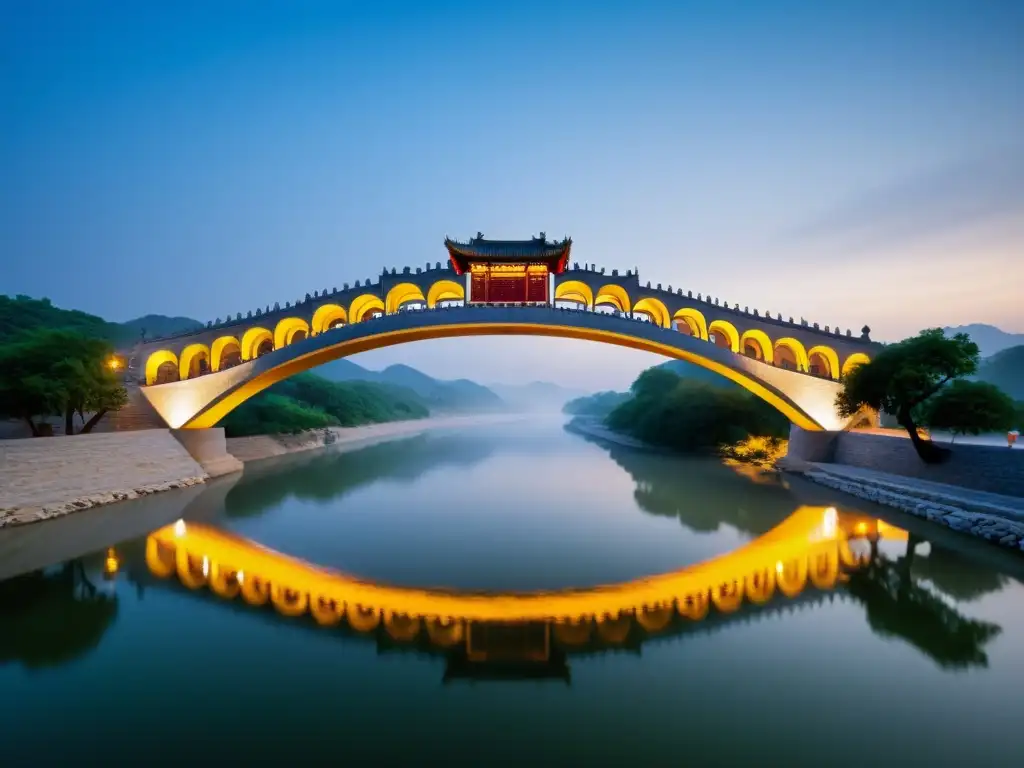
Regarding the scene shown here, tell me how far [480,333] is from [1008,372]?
3114 inches

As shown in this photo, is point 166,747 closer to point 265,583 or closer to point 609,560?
point 265,583

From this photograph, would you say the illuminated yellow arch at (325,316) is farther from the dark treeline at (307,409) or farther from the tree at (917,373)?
the tree at (917,373)

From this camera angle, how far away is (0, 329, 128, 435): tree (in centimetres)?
1504

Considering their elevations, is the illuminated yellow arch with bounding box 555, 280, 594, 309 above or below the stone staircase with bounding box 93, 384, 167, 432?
above

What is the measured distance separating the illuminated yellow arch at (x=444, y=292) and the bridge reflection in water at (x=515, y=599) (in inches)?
595

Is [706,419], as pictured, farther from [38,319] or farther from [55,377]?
[38,319]

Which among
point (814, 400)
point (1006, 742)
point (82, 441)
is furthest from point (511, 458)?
point (1006, 742)

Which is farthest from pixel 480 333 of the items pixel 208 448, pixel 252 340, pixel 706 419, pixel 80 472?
pixel 706 419

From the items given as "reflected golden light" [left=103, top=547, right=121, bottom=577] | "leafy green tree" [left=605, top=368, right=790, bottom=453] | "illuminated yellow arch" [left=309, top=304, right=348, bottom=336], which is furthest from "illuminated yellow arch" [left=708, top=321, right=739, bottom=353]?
"reflected golden light" [left=103, top=547, right=121, bottom=577]

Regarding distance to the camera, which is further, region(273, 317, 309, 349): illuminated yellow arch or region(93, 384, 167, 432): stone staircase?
region(273, 317, 309, 349): illuminated yellow arch

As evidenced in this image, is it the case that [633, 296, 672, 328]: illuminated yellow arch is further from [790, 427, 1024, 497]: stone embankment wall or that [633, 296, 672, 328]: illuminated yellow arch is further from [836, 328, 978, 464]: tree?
[836, 328, 978, 464]: tree

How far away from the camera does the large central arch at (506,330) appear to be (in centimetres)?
2102

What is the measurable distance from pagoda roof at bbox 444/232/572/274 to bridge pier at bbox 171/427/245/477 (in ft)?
45.0

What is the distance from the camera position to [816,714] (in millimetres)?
4867
